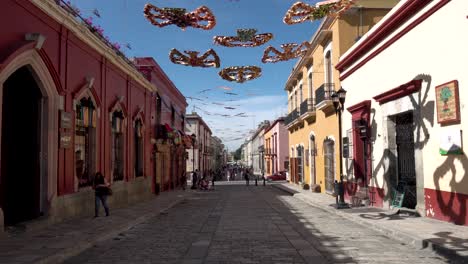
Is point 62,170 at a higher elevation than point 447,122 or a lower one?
lower

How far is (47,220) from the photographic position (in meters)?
10.7

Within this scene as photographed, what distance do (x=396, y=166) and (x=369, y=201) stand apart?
7.26ft

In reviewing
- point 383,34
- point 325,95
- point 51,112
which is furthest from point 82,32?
point 325,95

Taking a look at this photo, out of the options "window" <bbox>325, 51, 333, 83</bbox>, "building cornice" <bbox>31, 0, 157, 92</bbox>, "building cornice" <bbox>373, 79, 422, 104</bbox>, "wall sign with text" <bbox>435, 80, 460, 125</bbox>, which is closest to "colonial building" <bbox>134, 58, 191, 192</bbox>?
"building cornice" <bbox>31, 0, 157, 92</bbox>

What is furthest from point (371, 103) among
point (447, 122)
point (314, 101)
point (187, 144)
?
point (187, 144)

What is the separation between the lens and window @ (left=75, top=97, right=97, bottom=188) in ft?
43.0

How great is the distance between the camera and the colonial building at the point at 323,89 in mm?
18750

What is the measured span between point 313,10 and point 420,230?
5.91 m

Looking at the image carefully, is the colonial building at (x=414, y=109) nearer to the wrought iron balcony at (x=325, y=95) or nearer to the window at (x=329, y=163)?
the wrought iron balcony at (x=325, y=95)

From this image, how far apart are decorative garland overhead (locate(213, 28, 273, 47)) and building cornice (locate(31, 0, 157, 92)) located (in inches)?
148

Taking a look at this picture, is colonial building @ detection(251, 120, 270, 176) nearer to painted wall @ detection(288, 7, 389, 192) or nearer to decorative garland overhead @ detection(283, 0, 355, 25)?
painted wall @ detection(288, 7, 389, 192)

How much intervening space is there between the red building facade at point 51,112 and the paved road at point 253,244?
2.34 m

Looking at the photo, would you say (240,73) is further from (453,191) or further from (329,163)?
(329,163)

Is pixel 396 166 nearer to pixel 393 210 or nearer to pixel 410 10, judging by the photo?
pixel 393 210
